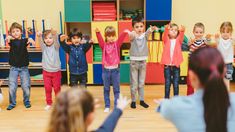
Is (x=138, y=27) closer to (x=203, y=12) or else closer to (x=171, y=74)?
(x=171, y=74)

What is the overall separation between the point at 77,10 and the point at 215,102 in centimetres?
383

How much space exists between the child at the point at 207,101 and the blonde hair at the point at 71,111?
15.5 inches

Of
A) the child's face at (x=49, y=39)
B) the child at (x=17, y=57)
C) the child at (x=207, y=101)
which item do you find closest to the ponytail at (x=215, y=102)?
the child at (x=207, y=101)

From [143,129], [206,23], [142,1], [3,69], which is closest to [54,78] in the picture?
[143,129]

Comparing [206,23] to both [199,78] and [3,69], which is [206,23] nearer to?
[3,69]

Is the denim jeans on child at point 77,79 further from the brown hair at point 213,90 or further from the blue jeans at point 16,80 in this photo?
the brown hair at point 213,90

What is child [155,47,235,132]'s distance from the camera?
4.36 feet

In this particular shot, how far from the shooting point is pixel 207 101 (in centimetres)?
134

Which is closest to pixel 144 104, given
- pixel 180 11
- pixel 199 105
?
pixel 180 11

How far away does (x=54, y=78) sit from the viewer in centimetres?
398

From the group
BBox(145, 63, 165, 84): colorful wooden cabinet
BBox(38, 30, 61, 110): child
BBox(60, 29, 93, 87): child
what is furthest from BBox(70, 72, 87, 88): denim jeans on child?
BBox(145, 63, 165, 84): colorful wooden cabinet

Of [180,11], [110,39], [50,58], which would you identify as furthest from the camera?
[180,11]

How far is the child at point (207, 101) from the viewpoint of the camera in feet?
4.36

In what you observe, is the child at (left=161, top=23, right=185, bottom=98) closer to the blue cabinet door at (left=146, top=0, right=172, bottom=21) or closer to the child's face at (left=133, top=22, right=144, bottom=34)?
the child's face at (left=133, top=22, right=144, bottom=34)
